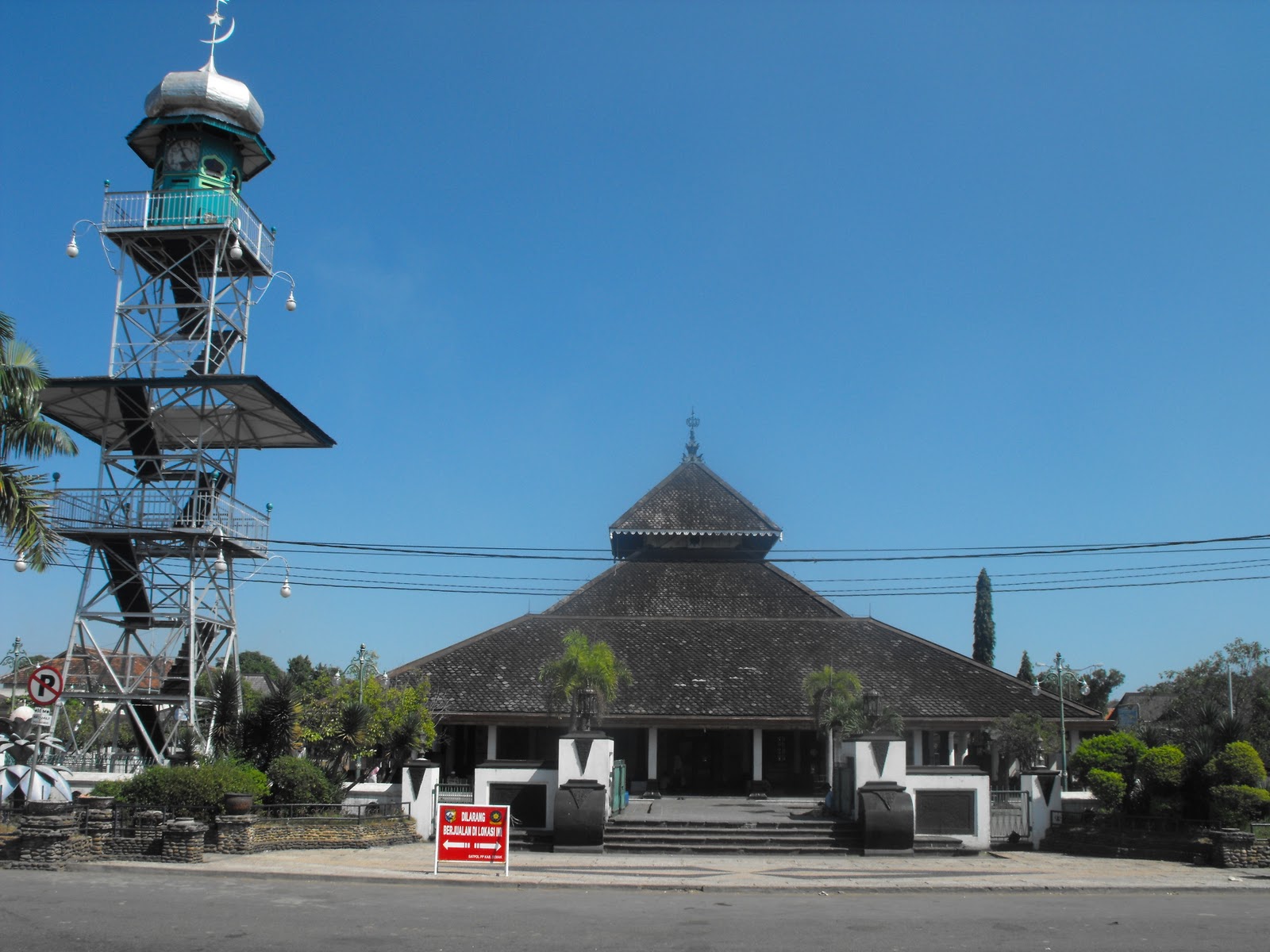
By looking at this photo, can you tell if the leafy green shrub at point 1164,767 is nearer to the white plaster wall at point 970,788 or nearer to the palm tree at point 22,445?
the white plaster wall at point 970,788

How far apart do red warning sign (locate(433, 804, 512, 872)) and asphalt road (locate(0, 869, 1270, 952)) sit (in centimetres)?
82

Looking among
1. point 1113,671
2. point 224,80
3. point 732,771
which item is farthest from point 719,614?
point 1113,671

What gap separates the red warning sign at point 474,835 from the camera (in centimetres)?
1517

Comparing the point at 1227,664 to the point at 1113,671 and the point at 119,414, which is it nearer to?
the point at 1113,671

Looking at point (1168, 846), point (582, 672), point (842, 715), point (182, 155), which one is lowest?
point (1168, 846)

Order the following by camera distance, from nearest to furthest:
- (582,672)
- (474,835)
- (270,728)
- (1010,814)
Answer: (474,835) < (270,728) < (1010,814) < (582,672)

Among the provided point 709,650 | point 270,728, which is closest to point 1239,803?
point 709,650

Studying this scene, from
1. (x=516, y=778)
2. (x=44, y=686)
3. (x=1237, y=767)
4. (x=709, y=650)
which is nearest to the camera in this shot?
(x=44, y=686)

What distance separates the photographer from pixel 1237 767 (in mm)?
17953

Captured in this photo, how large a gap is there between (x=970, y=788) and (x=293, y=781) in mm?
12008

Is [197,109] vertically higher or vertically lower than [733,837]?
higher

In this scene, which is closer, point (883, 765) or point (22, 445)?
point (22, 445)

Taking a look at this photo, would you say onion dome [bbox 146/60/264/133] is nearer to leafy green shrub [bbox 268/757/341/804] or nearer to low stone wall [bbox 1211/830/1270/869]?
leafy green shrub [bbox 268/757/341/804]

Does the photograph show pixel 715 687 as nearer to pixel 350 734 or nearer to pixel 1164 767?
pixel 350 734
